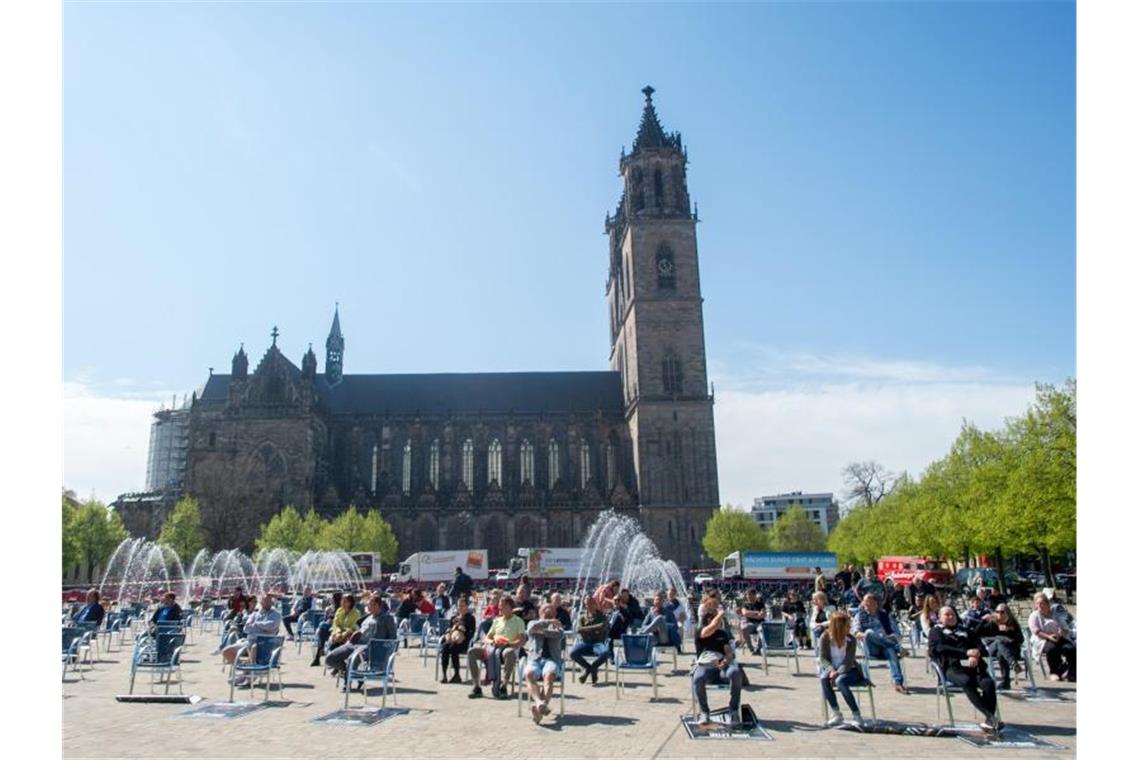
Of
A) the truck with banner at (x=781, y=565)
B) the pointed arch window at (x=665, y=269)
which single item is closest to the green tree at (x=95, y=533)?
the truck with banner at (x=781, y=565)

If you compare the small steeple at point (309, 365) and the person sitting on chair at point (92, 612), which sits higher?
the small steeple at point (309, 365)

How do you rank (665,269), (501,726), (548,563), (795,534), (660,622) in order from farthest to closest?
(795,534)
(665,269)
(548,563)
(660,622)
(501,726)

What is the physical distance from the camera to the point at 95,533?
54.4 metres

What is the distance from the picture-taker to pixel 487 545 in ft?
225

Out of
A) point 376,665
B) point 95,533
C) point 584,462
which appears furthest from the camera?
point 584,462

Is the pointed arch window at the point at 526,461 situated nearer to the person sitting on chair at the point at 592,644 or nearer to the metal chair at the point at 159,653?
the person sitting on chair at the point at 592,644

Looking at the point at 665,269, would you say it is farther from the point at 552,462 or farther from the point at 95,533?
the point at 95,533

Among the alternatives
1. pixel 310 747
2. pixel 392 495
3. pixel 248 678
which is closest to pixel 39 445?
pixel 310 747

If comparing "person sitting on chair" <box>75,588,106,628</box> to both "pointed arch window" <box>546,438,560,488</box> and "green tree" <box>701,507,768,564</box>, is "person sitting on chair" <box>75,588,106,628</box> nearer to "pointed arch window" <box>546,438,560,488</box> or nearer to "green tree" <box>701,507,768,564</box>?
"green tree" <box>701,507,768,564</box>

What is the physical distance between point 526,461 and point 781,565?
28.9 metres

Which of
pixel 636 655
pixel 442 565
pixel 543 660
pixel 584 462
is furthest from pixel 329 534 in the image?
pixel 543 660

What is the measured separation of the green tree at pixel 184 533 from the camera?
54156mm

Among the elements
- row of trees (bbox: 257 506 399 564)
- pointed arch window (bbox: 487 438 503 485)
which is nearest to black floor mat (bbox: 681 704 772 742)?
row of trees (bbox: 257 506 399 564)

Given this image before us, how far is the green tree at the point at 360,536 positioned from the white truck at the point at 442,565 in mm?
2807
